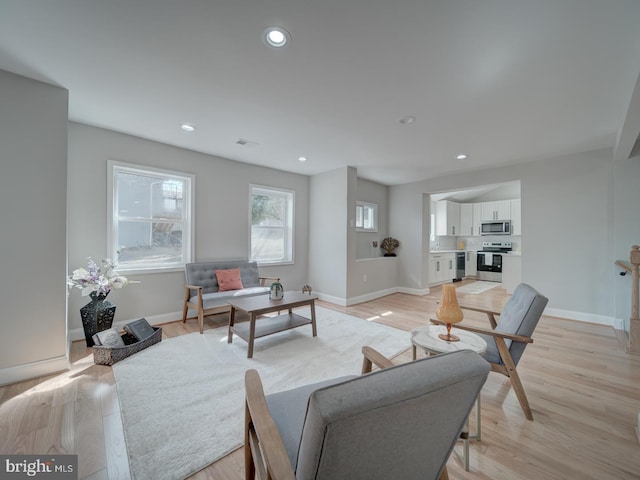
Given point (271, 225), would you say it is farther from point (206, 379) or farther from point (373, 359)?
point (373, 359)

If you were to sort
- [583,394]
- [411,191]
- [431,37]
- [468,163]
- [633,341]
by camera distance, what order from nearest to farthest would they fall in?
[431,37]
[583,394]
[633,341]
[468,163]
[411,191]

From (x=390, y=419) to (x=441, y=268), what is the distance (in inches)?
271

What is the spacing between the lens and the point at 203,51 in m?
1.85

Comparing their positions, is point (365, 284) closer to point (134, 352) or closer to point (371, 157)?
point (371, 157)

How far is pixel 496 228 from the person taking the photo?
7.14 m

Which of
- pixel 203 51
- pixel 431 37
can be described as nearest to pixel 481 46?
pixel 431 37

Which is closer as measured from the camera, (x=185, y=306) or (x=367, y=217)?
(x=185, y=306)

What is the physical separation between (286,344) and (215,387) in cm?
96

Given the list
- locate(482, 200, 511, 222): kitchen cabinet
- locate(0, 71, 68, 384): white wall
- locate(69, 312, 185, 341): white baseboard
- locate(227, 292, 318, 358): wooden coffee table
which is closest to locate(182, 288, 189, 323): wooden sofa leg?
locate(69, 312, 185, 341): white baseboard

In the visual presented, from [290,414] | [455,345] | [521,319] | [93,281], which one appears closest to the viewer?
[290,414]

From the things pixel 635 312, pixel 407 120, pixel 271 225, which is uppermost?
pixel 407 120

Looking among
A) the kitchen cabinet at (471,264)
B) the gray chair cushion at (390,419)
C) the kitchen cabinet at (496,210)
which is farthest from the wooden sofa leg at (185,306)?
the kitchen cabinet at (496,210)

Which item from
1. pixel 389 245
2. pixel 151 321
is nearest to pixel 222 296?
pixel 151 321

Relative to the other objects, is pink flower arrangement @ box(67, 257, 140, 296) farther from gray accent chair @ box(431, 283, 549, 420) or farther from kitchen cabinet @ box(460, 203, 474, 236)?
kitchen cabinet @ box(460, 203, 474, 236)
